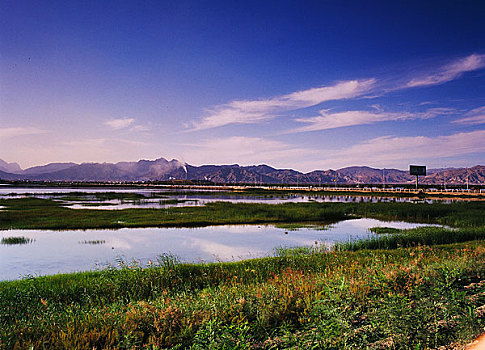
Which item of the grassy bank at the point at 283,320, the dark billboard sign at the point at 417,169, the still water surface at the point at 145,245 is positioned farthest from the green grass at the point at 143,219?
the dark billboard sign at the point at 417,169

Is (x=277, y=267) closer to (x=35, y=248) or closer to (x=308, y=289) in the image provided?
(x=308, y=289)

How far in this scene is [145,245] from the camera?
84.4 feet

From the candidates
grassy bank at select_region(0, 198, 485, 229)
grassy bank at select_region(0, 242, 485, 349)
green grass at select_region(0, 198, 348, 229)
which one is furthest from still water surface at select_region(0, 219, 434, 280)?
grassy bank at select_region(0, 242, 485, 349)

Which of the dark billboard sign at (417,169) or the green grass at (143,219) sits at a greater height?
the dark billboard sign at (417,169)

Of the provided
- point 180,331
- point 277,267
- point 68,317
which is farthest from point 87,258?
point 180,331

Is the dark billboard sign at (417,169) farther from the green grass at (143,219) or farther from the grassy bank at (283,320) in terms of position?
the grassy bank at (283,320)

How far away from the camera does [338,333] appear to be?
21.5 ft

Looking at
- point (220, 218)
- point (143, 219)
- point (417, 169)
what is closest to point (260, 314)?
point (220, 218)

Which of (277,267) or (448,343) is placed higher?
(448,343)

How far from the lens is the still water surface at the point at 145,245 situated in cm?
2028

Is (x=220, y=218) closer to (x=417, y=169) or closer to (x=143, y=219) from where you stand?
(x=143, y=219)

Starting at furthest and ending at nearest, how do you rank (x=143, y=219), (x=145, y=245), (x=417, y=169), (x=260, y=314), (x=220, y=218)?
(x=417, y=169) < (x=220, y=218) < (x=143, y=219) < (x=145, y=245) < (x=260, y=314)

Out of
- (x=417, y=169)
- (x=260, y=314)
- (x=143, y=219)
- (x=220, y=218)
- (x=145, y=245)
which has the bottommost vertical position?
(x=145, y=245)

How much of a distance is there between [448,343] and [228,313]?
15.1 feet
